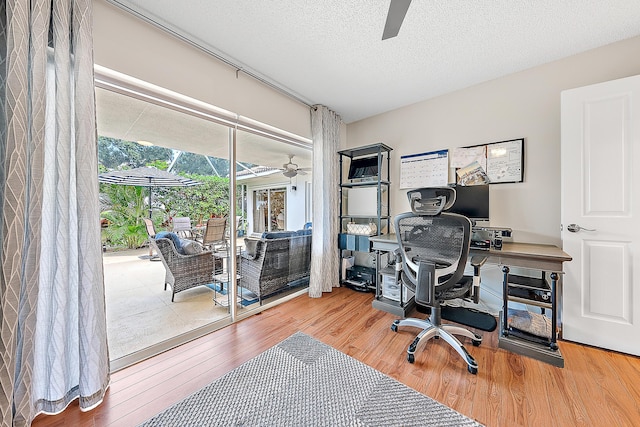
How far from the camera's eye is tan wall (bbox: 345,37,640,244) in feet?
6.56

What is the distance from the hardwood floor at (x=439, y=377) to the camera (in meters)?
1.27

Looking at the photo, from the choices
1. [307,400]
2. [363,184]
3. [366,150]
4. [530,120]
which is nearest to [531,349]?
[307,400]

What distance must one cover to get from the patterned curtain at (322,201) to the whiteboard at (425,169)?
986 millimetres

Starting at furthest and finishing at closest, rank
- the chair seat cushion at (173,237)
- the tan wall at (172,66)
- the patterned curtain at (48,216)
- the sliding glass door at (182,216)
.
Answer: the chair seat cushion at (173,237) → the sliding glass door at (182,216) → the tan wall at (172,66) → the patterned curtain at (48,216)

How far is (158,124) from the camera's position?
1.99 metres

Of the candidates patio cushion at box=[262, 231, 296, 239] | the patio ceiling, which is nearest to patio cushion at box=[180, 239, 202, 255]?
patio cushion at box=[262, 231, 296, 239]

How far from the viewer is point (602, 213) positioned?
1.83 m

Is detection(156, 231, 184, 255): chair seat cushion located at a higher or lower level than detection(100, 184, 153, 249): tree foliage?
lower

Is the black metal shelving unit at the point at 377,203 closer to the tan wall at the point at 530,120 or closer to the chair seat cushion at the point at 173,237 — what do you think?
the tan wall at the point at 530,120

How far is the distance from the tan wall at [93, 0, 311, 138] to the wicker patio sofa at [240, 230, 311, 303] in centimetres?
139

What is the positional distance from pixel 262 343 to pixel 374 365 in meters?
0.95

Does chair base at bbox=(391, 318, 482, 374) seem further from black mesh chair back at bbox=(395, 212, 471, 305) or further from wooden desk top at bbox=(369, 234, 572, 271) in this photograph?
wooden desk top at bbox=(369, 234, 572, 271)

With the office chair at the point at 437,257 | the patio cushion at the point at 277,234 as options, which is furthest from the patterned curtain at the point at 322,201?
the office chair at the point at 437,257

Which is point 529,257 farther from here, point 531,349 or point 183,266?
point 183,266
